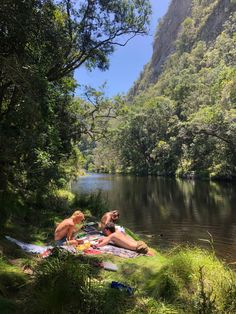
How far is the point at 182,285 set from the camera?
20.0ft

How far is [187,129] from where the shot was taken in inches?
1969

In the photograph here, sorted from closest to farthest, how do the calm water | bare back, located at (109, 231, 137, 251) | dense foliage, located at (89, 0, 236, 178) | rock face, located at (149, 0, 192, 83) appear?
bare back, located at (109, 231, 137, 251) → the calm water → dense foliage, located at (89, 0, 236, 178) → rock face, located at (149, 0, 192, 83)

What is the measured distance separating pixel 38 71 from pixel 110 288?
628 cm

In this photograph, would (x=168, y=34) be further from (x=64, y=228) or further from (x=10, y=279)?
(x=10, y=279)

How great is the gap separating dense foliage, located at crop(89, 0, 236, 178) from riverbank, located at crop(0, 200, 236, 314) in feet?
62.3

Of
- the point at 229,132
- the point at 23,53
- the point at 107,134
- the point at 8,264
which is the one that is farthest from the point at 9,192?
the point at 229,132

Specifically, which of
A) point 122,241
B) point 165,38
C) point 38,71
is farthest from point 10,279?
point 165,38

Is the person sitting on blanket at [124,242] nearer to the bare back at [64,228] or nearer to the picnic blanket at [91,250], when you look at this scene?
the picnic blanket at [91,250]

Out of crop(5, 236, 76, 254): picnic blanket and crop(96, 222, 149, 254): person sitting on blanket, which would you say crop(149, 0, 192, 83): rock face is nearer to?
crop(96, 222, 149, 254): person sitting on blanket

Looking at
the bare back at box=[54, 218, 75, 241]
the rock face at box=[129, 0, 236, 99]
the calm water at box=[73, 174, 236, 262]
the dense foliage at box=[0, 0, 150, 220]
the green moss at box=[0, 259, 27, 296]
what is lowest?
the calm water at box=[73, 174, 236, 262]

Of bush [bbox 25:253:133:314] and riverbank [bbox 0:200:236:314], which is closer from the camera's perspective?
bush [bbox 25:253:133:314]

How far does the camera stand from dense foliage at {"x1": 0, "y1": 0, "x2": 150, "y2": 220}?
8.77 metres

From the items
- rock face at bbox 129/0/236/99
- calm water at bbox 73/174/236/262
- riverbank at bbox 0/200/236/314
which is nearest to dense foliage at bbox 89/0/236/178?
calm water at bbox 73/174/236/262

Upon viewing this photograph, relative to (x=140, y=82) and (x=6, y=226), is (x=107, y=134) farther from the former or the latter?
(x=140, y=82)
